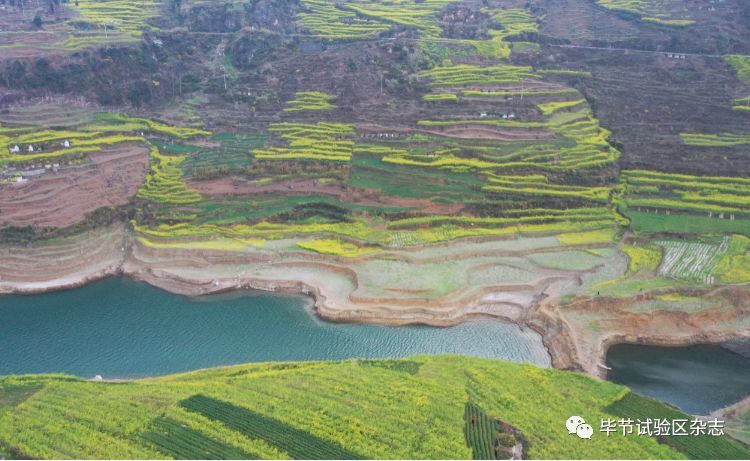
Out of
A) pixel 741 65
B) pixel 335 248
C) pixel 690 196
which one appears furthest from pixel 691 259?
pixel 741 65

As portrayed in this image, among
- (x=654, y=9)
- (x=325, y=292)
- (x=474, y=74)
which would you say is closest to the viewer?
(x=325, y=292)

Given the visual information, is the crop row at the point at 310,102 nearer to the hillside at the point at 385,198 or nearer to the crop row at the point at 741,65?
the hillside at the point at 385,198

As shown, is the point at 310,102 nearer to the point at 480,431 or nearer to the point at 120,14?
the point at 120,14

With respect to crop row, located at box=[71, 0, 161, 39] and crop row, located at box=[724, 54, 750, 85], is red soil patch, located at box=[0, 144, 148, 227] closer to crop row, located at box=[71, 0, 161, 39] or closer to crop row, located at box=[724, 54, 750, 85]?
crop row, located at box=[71, 0, 161, 39]

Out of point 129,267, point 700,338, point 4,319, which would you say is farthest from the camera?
point 129,267

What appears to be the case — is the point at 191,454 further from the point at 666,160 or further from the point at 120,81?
the point at 120,81

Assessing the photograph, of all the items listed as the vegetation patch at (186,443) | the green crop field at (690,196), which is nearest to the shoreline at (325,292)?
the green crop field at (690,196)

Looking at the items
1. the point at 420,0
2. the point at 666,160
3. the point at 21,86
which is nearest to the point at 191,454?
the point at 666,160
